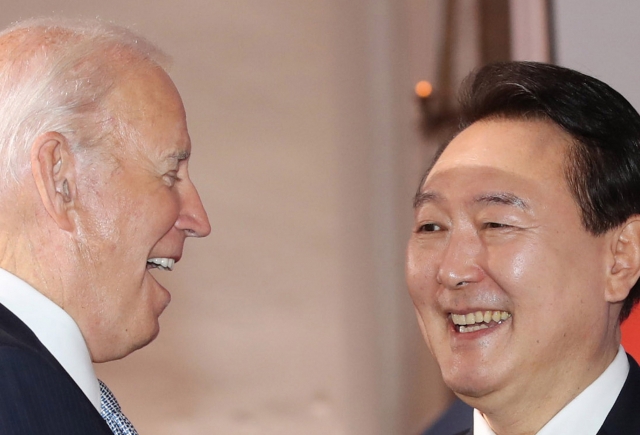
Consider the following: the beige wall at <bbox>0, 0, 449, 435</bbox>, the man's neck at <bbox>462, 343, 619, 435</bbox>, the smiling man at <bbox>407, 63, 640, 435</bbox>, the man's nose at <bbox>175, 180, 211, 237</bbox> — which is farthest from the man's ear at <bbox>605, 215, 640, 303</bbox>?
the beige wall at <bbox>0, 0, 449, 435</bbox>

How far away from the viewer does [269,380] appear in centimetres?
300

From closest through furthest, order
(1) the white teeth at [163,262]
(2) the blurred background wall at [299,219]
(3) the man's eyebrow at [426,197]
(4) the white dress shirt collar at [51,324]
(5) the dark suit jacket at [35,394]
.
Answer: (5) the dark suit jacket at [35,394]
(4) the white dress shirt collar at [51,324]
(1) the white teeth at [163,262]
(3) the man's eyebrow at [426,197]
(2) the blurred background wall at [299,219]

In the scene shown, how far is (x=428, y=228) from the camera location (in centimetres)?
149

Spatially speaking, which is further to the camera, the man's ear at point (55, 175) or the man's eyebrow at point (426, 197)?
the man's eyebrow at point (426, 197)

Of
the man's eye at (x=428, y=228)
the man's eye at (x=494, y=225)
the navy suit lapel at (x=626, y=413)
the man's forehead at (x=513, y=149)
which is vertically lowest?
the navy suit lapel at (x=626, y=413)

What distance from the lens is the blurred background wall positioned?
9.68 feet

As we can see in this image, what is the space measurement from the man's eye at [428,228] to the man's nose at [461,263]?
0.06 m

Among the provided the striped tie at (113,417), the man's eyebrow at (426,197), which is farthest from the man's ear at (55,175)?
the man's eyebrow at (426,197)

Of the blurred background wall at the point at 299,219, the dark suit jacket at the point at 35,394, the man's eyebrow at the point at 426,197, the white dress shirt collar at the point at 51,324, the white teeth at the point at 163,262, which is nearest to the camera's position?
the dark suit jacket at the point at 35,394

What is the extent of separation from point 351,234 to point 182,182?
66.3 inches

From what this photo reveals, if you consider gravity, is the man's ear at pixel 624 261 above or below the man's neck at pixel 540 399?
above

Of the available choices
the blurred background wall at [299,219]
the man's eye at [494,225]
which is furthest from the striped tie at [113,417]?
the blurred background wall at [299,219]

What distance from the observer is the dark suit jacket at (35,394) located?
3.25 feet

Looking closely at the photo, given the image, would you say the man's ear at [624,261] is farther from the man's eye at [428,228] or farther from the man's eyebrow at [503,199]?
the man's eye at [428,228]
